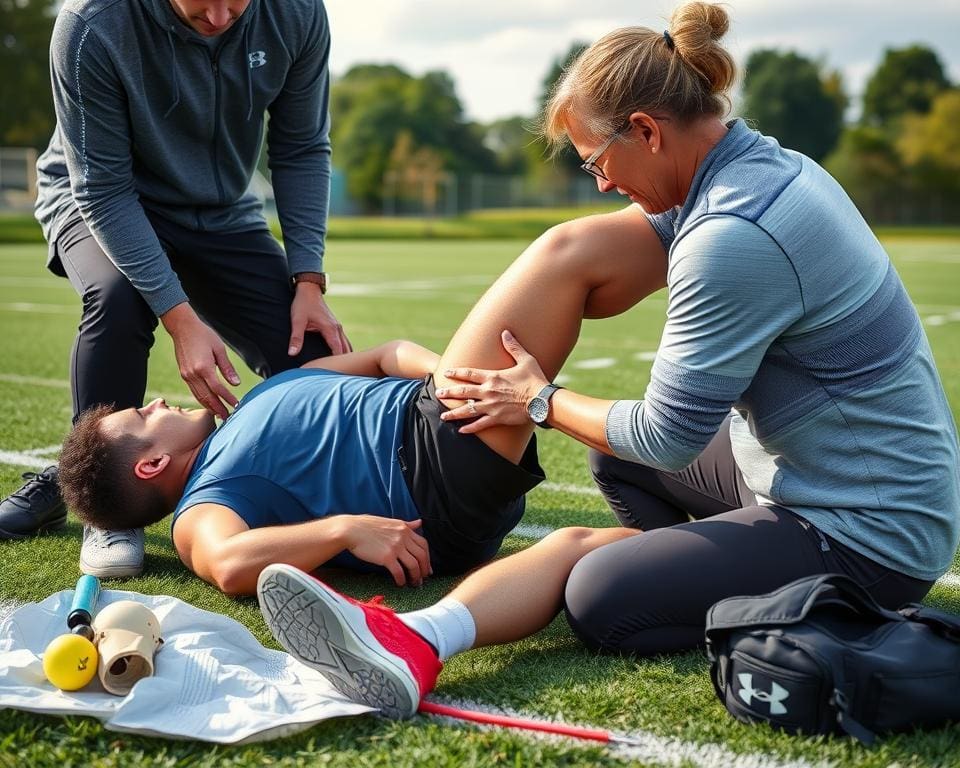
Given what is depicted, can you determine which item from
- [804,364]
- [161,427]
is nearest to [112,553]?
[161,427]

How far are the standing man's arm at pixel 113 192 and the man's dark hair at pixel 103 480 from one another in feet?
1.21

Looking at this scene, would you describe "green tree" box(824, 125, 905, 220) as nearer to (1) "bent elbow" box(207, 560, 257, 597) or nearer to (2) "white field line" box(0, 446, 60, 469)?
(2) "white field line" box(0, 446, 60, 469)

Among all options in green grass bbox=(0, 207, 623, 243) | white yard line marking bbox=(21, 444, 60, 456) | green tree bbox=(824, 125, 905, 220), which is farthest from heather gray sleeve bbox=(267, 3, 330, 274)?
green tree bbox=(824, 125, 905, 220)

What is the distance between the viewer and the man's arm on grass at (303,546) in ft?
9.41

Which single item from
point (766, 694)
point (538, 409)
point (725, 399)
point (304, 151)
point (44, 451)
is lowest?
point (44, 451)

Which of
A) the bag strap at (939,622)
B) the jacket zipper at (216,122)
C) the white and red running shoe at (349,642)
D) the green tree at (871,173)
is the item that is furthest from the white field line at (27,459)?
the green tree at (871,173)

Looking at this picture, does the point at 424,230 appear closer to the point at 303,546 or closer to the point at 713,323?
the point at 303,546

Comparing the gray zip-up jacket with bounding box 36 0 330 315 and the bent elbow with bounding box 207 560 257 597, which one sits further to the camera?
the gray zip-up jacket with bounding box 36 0 330 315

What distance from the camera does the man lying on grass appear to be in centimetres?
285

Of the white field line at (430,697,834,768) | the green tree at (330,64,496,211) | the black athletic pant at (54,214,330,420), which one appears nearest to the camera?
the white field line at (430,697,834,768)

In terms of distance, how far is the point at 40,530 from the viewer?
3775 millimetres

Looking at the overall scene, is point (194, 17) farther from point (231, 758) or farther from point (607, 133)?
point (231, 758)

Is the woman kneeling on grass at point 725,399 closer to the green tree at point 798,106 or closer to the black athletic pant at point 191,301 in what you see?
the black athletic pant at point 191,301

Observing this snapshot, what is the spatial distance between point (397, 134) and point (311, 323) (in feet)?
252
